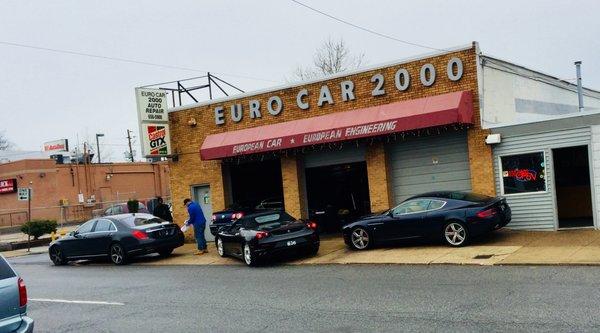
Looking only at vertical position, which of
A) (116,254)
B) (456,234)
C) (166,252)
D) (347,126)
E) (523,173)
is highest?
(347,126)

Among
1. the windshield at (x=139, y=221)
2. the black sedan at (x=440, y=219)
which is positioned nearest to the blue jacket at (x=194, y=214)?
the windshield at (x=139, y=221)

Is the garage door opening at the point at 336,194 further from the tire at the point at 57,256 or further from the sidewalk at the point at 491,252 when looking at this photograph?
the tire at the point at 57,256

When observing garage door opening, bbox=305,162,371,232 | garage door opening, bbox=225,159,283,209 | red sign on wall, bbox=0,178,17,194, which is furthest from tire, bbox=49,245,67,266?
red sign on wall, bbox=0,178,17,194

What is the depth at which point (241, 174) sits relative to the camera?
21.8m

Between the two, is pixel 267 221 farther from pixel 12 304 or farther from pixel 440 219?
pixel 12 304

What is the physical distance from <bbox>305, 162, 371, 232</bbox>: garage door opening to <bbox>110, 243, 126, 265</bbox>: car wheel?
20.7 feet

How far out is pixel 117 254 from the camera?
17.2 m

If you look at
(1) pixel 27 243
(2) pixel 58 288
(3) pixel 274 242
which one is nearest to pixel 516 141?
(3) pixel 274 242

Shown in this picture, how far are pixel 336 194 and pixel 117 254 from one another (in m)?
7.68

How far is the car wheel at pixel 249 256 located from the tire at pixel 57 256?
7478 mm

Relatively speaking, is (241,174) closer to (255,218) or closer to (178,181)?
(178,181)

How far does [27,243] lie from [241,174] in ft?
42.6

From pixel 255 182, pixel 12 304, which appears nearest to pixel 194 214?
pixel 255 182

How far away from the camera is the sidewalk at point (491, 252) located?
450 inches
